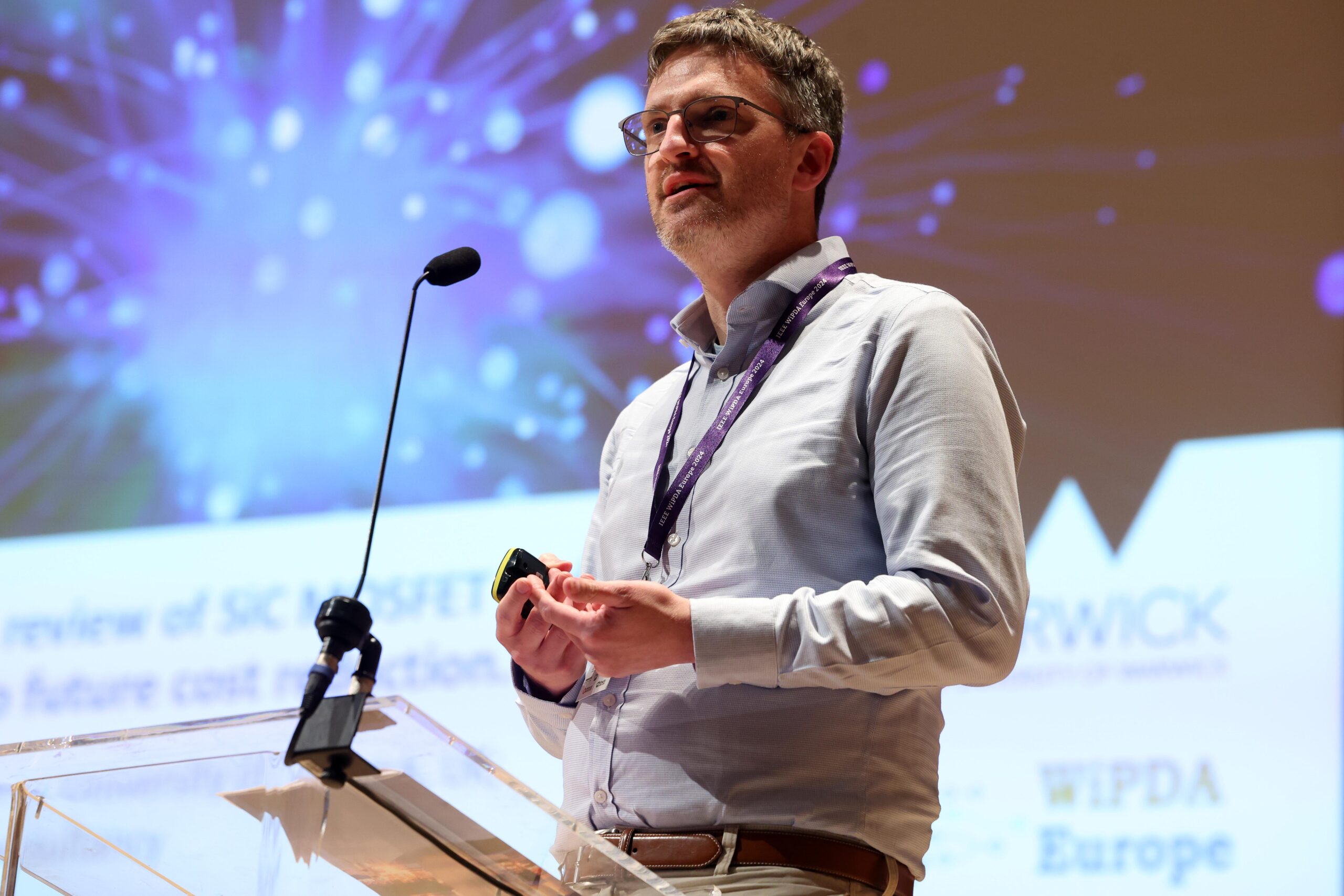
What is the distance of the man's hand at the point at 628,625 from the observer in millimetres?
1332

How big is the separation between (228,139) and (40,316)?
2.71 feet

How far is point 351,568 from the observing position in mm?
3432

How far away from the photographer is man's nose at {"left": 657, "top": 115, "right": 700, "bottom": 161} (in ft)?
5.94

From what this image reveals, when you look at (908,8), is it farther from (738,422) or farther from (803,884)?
(803,884)

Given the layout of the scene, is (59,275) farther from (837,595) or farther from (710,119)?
(837,595)

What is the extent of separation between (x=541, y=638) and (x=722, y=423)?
1.24 feet

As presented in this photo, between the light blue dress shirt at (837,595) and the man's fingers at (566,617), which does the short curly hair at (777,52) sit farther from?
the man's fingers at (566,617)

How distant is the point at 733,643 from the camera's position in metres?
1.34

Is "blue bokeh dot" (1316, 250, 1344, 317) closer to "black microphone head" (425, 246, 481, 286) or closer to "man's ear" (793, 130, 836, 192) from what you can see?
"man's ear" (793, 130, 836, 192)

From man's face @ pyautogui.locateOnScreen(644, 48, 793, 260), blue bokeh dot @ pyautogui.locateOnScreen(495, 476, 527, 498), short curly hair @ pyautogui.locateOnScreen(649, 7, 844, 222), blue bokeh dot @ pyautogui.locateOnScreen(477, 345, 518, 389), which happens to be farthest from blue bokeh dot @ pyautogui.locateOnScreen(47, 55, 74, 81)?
man's face @ pyautogui.locateOnScreen(644, 48, 793, 260)

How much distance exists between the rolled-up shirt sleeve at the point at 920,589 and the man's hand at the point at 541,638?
0.22 meters

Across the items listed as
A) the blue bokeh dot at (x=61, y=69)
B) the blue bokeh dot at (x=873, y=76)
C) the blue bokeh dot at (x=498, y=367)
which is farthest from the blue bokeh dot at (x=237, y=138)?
the blue bokeh dot at (x=873, y=76)

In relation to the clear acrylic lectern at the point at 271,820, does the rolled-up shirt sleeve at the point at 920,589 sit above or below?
above

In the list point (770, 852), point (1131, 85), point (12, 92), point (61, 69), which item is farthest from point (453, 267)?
point (12, 92)
